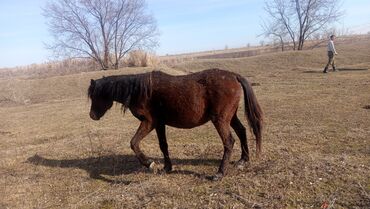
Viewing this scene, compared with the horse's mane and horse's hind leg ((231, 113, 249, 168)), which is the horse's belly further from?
horse's hind leg ((231, 113, 249, 168))

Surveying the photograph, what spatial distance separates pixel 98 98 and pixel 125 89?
58cm

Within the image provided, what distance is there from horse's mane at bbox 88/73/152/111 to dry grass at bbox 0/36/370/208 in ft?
3.92

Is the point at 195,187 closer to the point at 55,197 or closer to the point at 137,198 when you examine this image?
the point at 137,198

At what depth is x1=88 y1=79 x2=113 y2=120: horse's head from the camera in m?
5.59

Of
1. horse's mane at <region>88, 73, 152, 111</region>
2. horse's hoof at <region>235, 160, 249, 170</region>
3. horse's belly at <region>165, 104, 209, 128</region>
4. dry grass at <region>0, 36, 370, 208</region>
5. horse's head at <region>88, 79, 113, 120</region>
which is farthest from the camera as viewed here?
horse's head at <region>88, 79, 113, 120</region>

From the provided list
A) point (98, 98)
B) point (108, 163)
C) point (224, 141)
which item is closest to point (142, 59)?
point (108, 163)

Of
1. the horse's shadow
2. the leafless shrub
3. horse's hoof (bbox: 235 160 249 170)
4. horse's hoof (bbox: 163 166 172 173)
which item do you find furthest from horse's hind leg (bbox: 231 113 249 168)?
the leafless shrub

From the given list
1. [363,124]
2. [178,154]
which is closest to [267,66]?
[363,124]

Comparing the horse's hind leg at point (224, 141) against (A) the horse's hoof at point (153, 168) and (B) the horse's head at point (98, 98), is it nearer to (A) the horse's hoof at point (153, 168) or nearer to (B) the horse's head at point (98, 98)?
(A) the horse's hoof at point (153, 168)

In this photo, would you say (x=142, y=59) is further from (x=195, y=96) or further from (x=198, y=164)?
(x=195, y=96)

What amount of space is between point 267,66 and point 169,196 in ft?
67.4

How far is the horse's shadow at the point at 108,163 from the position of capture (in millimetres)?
5863

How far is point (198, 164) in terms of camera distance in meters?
5.91

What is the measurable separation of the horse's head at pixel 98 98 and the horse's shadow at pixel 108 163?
0.95 meters
